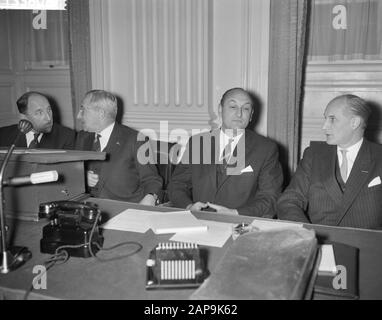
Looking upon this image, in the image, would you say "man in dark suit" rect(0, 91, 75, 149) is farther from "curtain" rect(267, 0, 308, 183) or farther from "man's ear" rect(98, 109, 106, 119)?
"curtain" rect(267, 0, 308, 183)

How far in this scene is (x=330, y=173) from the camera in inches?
96.0

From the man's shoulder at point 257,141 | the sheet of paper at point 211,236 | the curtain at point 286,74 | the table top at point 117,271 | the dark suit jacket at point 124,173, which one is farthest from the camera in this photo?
the curtain at point 286,74

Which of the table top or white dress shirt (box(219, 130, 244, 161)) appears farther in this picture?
white dress shirt (box(219, 130, 244, 161))

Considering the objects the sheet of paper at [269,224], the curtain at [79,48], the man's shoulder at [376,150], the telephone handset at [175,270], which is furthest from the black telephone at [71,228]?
the curtain at [79,48]

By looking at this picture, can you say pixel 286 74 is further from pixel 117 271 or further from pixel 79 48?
pixel 117 271

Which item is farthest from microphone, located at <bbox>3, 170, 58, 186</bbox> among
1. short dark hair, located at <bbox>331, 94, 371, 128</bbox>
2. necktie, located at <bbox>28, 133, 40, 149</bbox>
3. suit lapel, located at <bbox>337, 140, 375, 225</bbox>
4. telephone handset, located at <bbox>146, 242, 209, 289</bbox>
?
necktie, located at <bbox>28, 133, 40, 149</bbox>

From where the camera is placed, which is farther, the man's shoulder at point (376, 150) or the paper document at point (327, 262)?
the man's shoulder at point (376, 150)

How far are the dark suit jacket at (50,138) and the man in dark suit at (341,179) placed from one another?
1.86 meters

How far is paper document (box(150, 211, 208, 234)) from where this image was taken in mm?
Result: 1787

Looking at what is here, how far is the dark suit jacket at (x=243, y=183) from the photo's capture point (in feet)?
9.12

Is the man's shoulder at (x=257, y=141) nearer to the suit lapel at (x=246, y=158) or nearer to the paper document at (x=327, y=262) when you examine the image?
the suit lapel at (x=246, y=158)

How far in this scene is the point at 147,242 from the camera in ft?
5.45

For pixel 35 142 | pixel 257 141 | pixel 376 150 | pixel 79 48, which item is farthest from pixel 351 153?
pixel 79 48

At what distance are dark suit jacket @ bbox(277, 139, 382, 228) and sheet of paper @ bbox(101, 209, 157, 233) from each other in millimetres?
860
